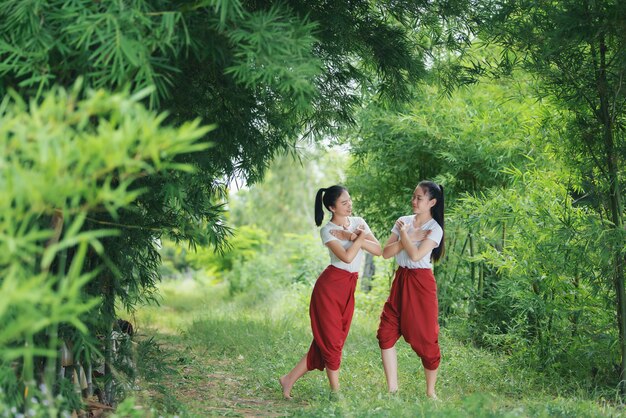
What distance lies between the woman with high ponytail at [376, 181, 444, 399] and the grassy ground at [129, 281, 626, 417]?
0.30 m

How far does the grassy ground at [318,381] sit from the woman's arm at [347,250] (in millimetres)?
931

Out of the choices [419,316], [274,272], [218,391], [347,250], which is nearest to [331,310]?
[347,250]

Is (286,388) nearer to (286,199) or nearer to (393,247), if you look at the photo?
(393,247)

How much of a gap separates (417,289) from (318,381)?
133cm

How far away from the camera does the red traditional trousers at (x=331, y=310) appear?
5.12 metres

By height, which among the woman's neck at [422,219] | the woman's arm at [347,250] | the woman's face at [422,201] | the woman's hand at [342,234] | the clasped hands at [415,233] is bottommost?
the woman's arm at [347,250]

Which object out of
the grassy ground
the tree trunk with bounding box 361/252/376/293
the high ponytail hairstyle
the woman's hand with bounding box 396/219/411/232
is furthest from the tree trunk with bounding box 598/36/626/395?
the tree trunk with bounding box 361/252/376/293

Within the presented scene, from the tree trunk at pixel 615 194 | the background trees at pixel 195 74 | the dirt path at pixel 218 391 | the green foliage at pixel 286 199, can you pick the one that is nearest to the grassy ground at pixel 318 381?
the dirt path at pixel 218 391

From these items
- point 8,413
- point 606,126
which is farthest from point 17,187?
point 606,126

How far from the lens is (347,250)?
5.06 metres

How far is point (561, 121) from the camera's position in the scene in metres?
5.66

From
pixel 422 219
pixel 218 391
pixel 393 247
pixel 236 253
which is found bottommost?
pixel 218 391

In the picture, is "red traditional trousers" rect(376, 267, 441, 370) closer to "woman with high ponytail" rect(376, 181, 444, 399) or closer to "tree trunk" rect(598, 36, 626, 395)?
"woman with high ponytail" rect(376, 181, 444, 399)

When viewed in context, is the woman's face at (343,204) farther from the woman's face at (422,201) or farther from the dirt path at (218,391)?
the dirt path at (218,391)
